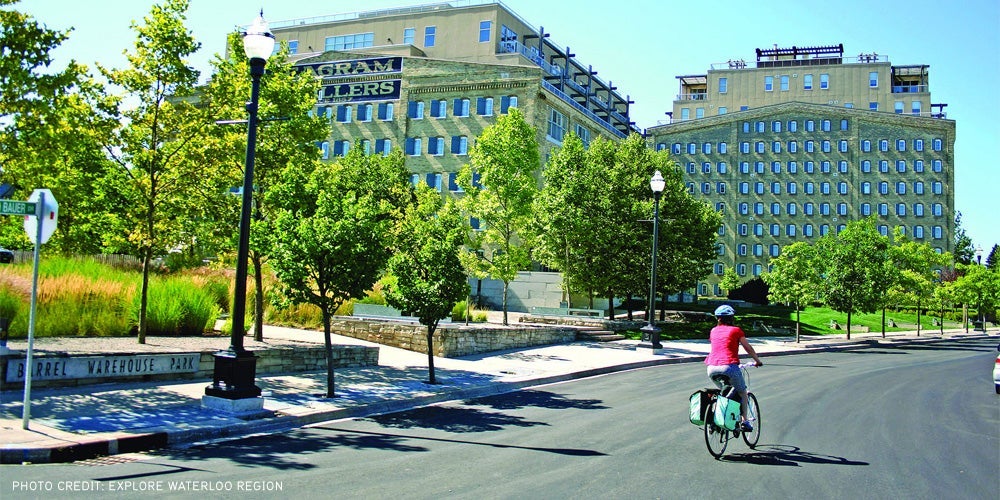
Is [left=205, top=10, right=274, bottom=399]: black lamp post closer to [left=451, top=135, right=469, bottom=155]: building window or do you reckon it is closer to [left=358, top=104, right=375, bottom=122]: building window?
[left=451, top=135, right=469, bottom=155]: building window

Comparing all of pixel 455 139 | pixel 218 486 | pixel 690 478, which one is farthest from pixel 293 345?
pixel 455 139

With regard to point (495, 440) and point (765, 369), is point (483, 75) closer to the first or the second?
point (765, 369)

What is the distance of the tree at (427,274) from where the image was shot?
14422 mm

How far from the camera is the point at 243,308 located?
1103cm

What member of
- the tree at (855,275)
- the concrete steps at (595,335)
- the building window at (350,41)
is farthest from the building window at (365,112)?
the tree at (855,275)

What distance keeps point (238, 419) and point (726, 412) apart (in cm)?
637

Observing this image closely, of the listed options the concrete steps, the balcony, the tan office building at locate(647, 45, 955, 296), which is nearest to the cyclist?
the concrete steps

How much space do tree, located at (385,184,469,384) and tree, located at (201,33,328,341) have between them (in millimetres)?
2998

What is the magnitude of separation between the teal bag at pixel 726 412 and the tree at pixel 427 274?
715 centimetres

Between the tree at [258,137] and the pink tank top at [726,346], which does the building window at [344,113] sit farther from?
the pink tank top at [726,346]

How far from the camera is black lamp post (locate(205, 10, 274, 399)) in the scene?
1048 centimetres

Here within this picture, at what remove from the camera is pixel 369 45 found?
68.1 m

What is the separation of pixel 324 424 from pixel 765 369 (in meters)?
15.4

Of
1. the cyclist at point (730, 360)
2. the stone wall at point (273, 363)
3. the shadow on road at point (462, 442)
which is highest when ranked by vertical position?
the cyclist at point (730, 360)
